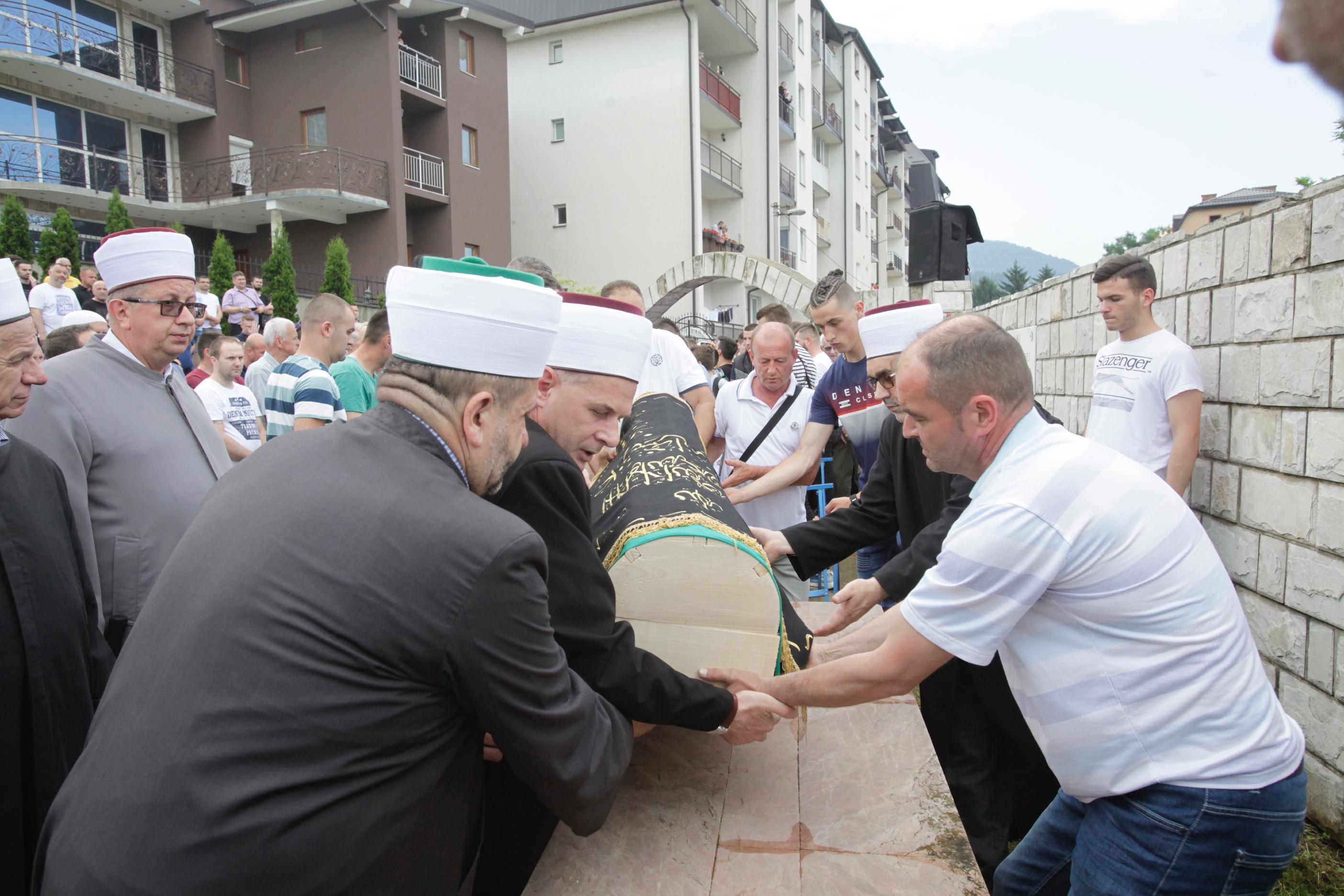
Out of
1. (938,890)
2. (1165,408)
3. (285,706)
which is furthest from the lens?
(1165,408)

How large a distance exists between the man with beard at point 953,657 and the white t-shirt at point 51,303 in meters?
9.73

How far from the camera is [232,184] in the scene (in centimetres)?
2233

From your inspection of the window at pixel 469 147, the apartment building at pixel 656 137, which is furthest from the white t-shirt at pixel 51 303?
the apartment building at pixel 656 137

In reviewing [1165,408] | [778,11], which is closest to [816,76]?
[778,11]

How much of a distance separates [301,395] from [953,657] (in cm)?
356

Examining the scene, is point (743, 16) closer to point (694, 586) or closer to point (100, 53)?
point (100, 53)

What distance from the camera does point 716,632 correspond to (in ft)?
8.11

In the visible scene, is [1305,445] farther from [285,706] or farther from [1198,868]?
[285,706]

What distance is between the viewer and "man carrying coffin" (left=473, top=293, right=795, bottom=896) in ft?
6.59

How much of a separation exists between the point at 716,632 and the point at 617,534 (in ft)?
1.31

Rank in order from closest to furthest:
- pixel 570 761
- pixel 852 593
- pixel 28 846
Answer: pixel 570 761, pixel 28 846, pixel 852 593

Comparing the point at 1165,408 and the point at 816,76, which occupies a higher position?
the point at 816,76

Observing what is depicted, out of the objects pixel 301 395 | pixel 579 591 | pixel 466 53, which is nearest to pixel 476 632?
pixel 579 591

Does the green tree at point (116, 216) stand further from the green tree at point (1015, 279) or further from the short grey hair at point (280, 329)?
the green tree at point (1015, 279)
